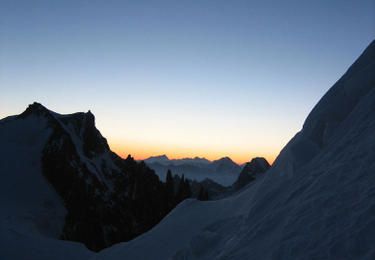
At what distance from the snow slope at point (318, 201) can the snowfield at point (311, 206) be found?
0.03 m

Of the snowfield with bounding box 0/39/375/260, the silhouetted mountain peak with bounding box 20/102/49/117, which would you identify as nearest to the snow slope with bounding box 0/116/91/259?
the silhouetted mountain peak with bounding box 20/102/49/117

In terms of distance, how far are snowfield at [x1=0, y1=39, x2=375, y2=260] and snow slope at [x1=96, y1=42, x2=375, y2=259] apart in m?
0.03

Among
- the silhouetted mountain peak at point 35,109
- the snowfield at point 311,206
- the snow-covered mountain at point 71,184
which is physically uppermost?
the silhouetted mountain peak at point 35,109

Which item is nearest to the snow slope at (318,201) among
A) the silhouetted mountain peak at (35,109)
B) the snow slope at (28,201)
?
the snow slope at (28,201)

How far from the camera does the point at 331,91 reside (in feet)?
67.7

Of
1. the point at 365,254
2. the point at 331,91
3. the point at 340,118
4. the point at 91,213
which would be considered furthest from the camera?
the point at 91,213

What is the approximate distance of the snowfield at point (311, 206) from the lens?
9.45 metres

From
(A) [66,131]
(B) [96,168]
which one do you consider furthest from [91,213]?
(A) [66,131]

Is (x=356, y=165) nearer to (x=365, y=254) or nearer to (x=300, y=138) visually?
(x=365, y=254)

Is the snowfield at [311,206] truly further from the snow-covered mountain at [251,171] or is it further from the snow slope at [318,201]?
the snow-covered mountain at [251,171]

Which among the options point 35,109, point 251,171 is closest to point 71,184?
point 35,109

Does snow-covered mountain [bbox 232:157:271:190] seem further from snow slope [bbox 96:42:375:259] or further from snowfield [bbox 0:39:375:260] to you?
snow slope [bbox 96:42:375:259]

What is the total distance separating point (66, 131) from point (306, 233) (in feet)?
279

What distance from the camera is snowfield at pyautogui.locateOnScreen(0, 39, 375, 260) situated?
9445mm
